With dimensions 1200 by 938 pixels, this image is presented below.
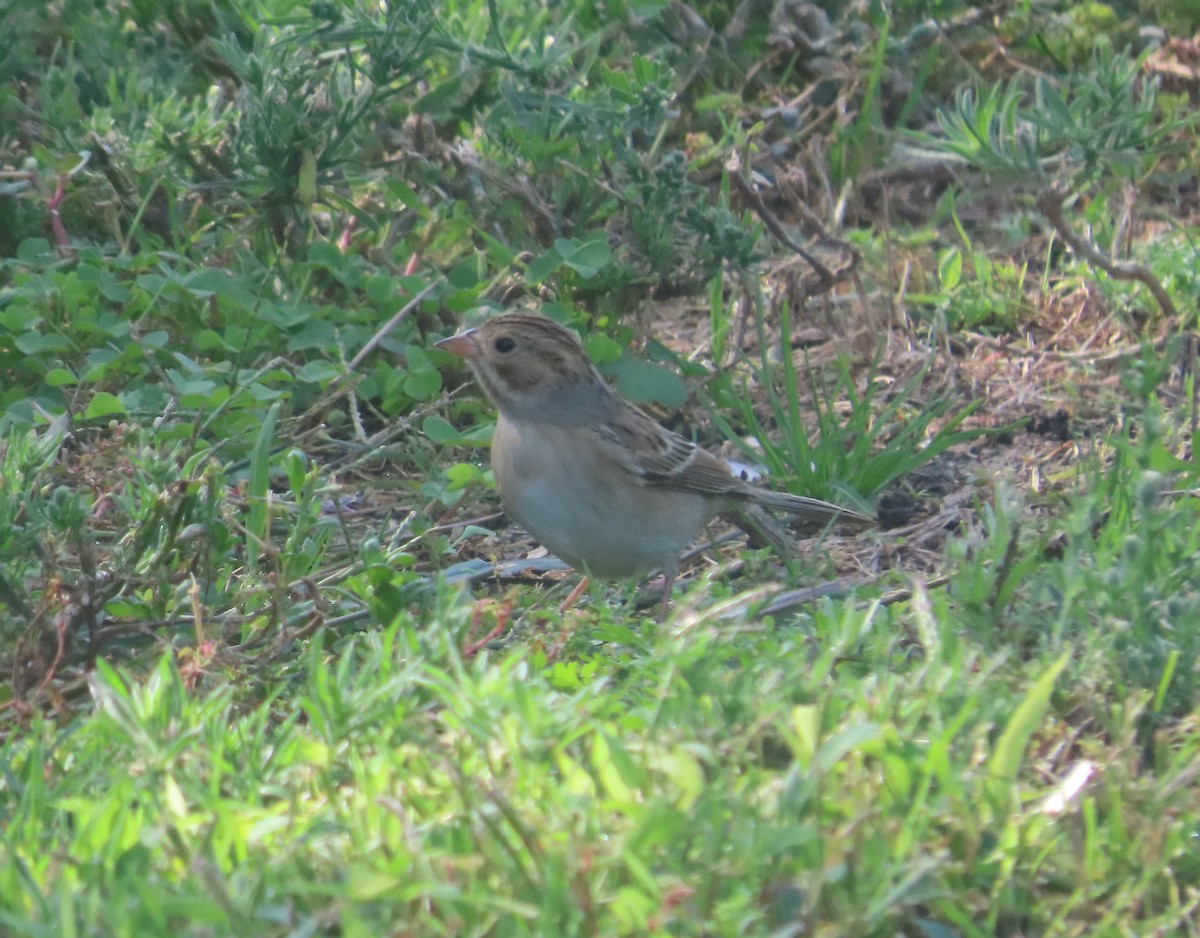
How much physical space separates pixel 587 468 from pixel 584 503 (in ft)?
0.45

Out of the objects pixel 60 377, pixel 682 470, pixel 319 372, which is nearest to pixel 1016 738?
pixel 682 470

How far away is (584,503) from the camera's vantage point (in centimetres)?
472

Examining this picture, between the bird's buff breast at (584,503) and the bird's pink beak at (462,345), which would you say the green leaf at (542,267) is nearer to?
the bird's pink beak at (462,345)

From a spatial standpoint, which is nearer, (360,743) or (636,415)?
(360,743)

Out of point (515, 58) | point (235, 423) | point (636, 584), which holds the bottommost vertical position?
point (636, 584)

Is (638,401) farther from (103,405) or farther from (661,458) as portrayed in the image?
(103,405)

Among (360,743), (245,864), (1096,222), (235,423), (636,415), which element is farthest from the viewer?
(1096,222)

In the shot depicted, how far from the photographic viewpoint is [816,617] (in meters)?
3.47

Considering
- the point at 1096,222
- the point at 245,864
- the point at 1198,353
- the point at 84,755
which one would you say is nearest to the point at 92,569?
the point at 84,755

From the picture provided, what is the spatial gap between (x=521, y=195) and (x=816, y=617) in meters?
2.74

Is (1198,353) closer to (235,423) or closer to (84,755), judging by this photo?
(235,423)

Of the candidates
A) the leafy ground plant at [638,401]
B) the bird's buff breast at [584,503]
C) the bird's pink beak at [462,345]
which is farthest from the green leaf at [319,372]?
the bird's buff breast at [584,503]

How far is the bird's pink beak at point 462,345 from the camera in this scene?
195 inches

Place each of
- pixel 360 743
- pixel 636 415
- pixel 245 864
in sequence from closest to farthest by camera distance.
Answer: pixel 245 864 < pixel 360 743 < pixel 636 415
